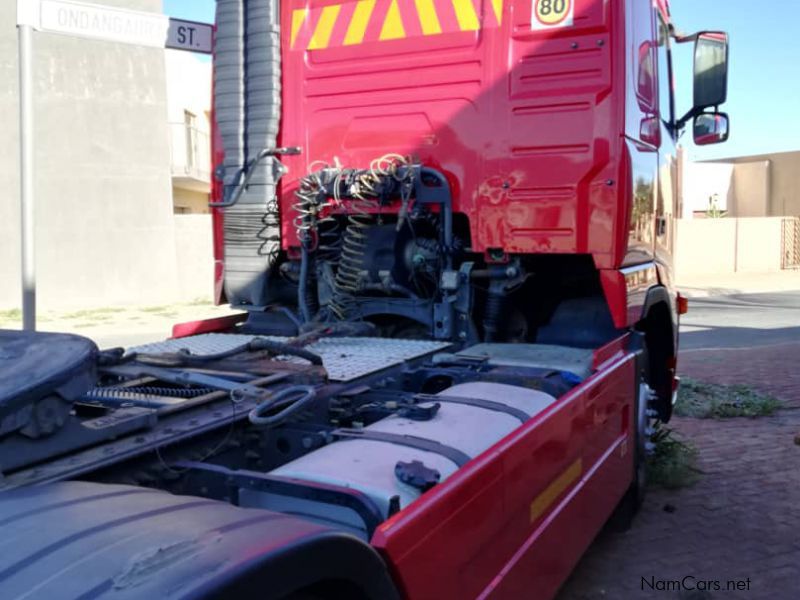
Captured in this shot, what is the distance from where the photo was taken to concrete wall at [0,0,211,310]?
692 inches

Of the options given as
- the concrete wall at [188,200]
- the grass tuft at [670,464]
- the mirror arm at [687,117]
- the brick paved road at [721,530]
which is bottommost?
the brick paved road at [721,530]

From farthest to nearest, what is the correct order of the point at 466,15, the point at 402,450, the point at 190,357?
the point at 466,15, the point at 190,357, the point at 402,450

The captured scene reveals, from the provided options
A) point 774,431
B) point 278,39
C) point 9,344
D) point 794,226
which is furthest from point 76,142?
point 794,226

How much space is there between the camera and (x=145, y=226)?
19.2 meters

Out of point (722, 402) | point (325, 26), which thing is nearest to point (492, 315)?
point (325, 26)

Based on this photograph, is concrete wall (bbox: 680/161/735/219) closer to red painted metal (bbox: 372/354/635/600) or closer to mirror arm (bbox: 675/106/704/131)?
mirror arm (bbox: 675/106/704/131)

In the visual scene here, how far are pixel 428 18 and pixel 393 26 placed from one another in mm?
213

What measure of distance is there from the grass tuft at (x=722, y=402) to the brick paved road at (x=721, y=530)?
297 mm

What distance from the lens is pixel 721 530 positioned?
4324mm

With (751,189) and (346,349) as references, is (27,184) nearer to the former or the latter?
(346,349)

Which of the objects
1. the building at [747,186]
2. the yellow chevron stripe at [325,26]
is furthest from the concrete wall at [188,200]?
the yellow chevron stripe at [325,26]

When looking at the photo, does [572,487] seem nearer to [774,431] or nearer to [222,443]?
[222,443]

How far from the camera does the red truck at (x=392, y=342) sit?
1553mm

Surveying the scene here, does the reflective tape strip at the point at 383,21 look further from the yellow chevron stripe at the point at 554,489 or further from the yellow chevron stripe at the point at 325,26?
the yellow chevron stripe at the point at 554,489
